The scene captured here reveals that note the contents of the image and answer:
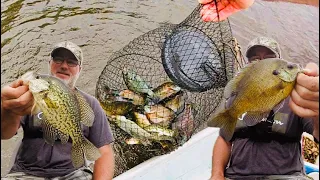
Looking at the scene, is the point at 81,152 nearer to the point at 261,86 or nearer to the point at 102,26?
the point at 261,86

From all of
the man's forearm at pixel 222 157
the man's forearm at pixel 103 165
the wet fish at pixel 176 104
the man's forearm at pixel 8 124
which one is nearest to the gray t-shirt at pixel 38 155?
the man's forearm at pixel 103 165

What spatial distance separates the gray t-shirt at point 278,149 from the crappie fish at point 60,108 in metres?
1.20

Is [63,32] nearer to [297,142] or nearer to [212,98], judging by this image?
[212,98]

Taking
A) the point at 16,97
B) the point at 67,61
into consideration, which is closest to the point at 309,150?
the point at 67,61

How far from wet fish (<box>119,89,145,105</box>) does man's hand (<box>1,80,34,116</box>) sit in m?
2.75

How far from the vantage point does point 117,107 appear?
5.11 meters

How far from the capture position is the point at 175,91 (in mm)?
5066

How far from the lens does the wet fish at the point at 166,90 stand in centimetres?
507

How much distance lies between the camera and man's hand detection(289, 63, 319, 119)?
1968mm

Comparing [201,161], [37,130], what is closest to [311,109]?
[37,130]

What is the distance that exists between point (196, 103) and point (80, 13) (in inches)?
162

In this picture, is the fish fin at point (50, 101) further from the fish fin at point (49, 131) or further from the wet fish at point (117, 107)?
the wet fish at point (117, 107)

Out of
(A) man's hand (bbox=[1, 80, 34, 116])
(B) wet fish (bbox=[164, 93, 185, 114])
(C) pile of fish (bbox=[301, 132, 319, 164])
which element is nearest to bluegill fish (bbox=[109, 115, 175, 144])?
(B) wet fish (bbox=[164, 93, 185, 114])

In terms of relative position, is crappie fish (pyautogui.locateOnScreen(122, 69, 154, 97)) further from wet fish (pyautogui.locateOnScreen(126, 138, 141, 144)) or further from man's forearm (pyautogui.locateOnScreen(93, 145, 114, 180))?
man's forearm (pyautogui.locateOnScreen(93, 145, 114, 180))
